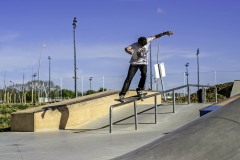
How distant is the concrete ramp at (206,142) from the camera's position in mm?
3104

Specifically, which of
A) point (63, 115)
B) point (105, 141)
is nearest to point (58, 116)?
point (63, 115)

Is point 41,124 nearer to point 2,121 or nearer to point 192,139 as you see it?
point 2,121

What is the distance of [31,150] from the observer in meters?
6.95

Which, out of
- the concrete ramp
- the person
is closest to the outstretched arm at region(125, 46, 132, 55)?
the person

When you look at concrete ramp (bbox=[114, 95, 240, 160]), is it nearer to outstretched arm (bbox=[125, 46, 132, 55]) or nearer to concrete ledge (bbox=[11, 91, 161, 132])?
outstretched arm (bbox=[125, 46, 132, 55])

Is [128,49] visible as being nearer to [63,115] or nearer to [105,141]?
[105,141]

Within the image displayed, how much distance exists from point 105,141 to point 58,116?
14.7 ft

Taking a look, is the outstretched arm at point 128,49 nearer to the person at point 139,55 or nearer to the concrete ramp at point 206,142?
the person at point 139,55

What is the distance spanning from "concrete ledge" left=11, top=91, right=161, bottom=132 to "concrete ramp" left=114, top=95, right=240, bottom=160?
8.33 meters

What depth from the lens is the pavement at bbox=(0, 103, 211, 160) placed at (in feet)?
20.2

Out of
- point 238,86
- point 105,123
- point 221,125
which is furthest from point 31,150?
point 238,86

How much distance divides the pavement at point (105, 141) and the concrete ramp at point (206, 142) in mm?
1297

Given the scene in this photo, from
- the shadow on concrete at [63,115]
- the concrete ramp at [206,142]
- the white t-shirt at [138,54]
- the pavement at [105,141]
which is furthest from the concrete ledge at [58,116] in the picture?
the concrete ramp at [206,142]

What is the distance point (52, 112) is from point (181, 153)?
9.09 meters
